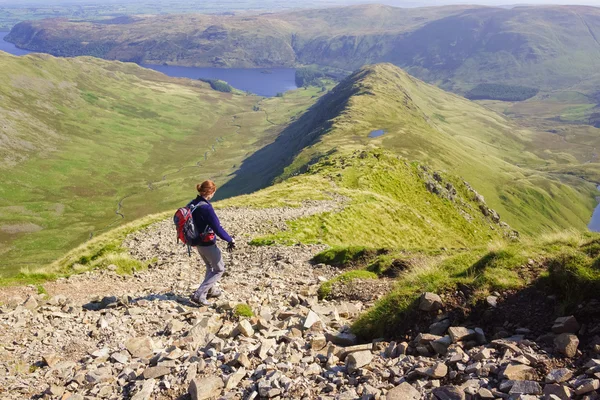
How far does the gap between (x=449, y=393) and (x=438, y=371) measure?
815 mm

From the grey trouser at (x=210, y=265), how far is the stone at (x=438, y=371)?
920 centimetres

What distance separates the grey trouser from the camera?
15320 millimetres

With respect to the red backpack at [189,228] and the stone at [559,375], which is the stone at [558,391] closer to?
A: the stone at [559,375]

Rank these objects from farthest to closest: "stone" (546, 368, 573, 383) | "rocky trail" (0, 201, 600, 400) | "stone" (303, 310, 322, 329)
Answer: "stone" (303, 310, 322, 329) < "rocky trail" (0, 201, 600, 400) < "stone" (546, 368, 573, 383)

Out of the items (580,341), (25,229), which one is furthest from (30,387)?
(25,229)

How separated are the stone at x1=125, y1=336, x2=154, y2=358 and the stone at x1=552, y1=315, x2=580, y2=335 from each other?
10512 millimetres

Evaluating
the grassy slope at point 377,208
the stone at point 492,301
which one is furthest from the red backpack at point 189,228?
the grassy slope at point 377,208

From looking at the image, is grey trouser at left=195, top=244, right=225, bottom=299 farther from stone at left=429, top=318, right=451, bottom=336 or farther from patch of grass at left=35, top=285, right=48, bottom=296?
stone at left=429, top=318, right=451, bottom=336

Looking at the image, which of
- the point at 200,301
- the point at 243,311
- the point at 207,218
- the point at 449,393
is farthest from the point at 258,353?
the point at 207,218

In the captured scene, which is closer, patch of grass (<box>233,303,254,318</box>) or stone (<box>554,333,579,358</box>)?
stone (<box>554,333,579,358</box>)

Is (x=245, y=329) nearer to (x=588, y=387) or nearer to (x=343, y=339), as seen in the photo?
(x=343, y=339)

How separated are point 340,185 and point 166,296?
4906 cm

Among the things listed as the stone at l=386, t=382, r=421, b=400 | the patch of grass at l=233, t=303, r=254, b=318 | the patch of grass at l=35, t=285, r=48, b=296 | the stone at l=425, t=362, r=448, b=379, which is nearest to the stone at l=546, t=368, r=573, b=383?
the stone at l=425, t=362, r=448, b=379

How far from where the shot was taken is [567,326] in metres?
8.93
